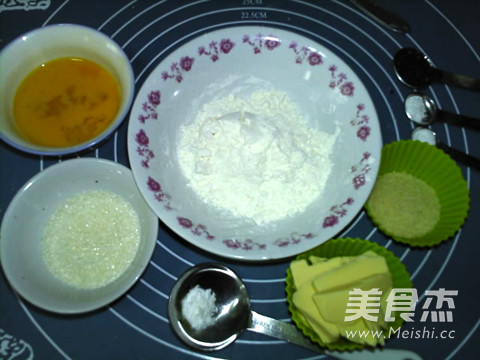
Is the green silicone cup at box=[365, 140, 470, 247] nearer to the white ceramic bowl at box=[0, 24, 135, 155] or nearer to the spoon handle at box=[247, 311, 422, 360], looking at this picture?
the spoon handle at box=[247, 311, 422, 360]

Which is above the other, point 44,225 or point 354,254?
point 354,254

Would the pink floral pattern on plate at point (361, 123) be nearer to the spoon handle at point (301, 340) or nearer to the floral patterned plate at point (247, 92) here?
the floral patterned plate at point (247, 92)

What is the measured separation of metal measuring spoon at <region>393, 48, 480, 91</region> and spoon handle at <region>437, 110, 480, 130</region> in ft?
0.51

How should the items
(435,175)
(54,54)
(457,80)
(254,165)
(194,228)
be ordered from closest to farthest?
(194,228) < (254,165) < (435,175) < (54,54) < (457,80)

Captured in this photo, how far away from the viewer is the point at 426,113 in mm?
1580

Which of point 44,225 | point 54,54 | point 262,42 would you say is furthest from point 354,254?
point 54,54

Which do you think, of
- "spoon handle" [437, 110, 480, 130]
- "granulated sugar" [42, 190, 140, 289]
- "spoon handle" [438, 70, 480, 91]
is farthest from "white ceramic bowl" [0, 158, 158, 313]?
"spoon handle" [438, 70, 480, 91]

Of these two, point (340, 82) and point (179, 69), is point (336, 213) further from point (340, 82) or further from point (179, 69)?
point (179, 69)

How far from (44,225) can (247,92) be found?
86cm

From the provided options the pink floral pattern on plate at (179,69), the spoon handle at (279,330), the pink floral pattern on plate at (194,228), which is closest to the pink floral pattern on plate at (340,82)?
the pink floral pattern on plate at (179,69)

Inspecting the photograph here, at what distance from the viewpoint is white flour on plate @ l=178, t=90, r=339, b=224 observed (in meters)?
1.29

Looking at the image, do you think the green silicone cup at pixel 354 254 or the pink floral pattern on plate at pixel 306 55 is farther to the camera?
the pink floral pattern on plate at pixel 306 55

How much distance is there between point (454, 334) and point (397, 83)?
99 centimetres

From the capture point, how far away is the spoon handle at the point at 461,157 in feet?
4.77
